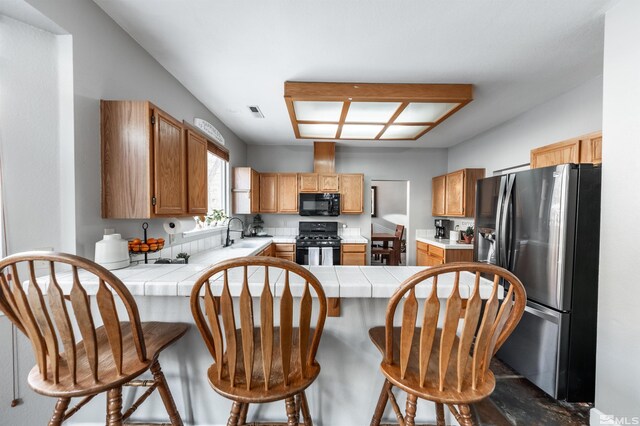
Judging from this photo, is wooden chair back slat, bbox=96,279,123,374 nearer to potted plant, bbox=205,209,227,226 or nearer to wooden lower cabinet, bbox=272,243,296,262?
potted plant, bbox=205,209,227,226

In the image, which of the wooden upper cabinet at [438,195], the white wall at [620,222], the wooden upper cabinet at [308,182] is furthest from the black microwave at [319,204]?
the white wall at [620,222]

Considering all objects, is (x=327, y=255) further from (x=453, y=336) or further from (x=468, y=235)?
(x=453, y=336)

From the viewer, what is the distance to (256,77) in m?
2.29

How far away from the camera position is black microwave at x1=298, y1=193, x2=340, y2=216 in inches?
171

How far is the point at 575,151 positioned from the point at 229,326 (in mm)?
2866

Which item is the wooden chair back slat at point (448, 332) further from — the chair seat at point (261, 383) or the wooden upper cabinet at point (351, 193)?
the wooden upper cabinet at point (351, 193)

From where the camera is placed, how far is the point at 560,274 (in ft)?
5.56

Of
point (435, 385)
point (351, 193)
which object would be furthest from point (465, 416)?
point (351, 193)

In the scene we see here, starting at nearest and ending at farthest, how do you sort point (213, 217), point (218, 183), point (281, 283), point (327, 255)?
point (281, 283) → point (213, 217) → point (218, 183) → point (327, 255)

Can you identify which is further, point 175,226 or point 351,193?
point 351,193

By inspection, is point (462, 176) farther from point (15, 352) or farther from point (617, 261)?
point (15, 352)

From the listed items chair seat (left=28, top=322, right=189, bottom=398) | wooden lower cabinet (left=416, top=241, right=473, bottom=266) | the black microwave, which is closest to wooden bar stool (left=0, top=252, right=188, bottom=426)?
chair seat (left=28, top=322, right=189, bottom=398)

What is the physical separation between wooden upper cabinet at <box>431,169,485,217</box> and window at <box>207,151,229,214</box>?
351cm

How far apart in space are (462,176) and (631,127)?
2478mm
